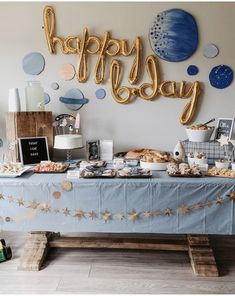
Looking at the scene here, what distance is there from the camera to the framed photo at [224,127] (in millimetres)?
2219

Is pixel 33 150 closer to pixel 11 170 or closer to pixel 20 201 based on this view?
A: pixel 11 170

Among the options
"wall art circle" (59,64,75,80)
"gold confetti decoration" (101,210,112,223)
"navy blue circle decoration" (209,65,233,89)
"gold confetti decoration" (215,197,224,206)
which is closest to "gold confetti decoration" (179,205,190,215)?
"gold confetti decoration" (215,197,224,206)

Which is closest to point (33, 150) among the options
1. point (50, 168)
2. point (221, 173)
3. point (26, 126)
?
point (26, 126)

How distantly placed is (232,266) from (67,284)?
3.66 ft

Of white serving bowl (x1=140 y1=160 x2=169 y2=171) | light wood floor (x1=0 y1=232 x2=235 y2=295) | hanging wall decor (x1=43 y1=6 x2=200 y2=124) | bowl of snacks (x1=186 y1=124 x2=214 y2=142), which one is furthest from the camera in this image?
hanging wall decor (x1=43 y1=6 x2=200 y2=124)

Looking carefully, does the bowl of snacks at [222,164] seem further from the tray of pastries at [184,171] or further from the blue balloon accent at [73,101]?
the blue balloon accent at [73,101]

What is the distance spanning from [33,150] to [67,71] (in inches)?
28.2

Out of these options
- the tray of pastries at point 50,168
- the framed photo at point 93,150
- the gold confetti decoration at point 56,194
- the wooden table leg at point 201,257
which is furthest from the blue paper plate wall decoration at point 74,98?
the wooden table leg at point 201,257

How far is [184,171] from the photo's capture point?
1872 mm

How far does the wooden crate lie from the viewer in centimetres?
228

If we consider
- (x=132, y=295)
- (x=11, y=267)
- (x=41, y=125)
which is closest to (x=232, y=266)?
(x=132, y=295)

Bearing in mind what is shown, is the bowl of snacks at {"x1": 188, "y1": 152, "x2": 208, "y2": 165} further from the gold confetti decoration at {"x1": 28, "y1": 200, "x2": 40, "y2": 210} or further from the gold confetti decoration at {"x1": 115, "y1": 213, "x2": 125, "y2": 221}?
the gold confetti decoration at {"x1": 28, "y1": 200, "x2": 40, "y2": 210}

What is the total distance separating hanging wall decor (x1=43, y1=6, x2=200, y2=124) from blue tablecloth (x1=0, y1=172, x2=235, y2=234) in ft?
2.76

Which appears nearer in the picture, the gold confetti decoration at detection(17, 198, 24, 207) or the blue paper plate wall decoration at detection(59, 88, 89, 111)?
the gold confetti decoration at detection(17, 198, 24, 207)
